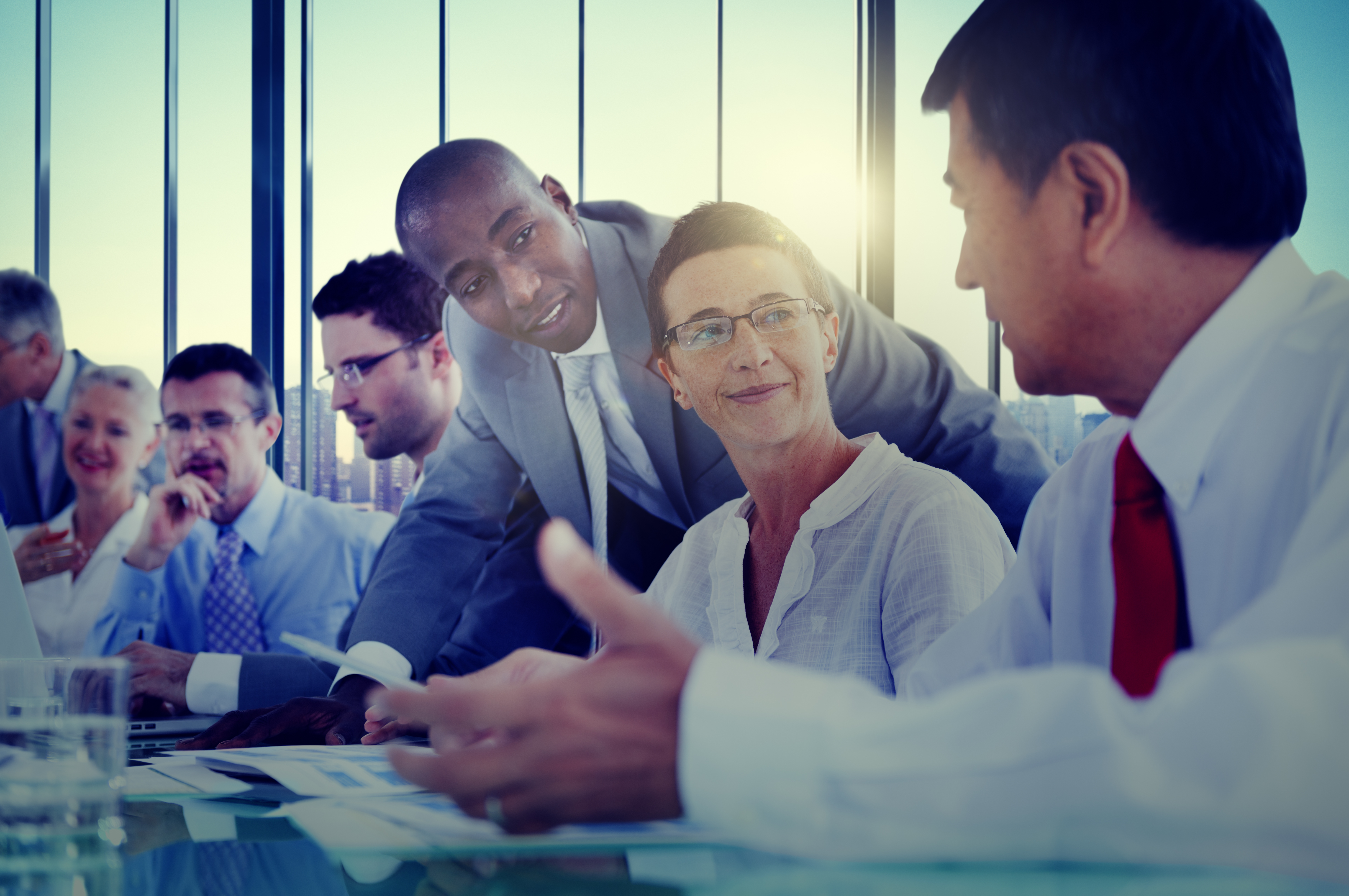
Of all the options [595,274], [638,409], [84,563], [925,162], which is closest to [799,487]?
[638,409]

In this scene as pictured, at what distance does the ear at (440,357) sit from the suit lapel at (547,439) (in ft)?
0.52

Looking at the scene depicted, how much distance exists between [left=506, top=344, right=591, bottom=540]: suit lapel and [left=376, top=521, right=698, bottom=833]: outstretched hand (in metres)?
1.44

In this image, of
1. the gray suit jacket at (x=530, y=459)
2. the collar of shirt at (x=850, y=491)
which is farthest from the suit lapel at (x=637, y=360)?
the collar of shirt at (x=850, y=491)

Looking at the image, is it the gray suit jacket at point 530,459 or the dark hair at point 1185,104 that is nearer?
the dark hair at point 1185,104

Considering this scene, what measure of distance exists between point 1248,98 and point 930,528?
743 millimetres

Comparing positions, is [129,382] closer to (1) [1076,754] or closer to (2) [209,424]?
(2) [209,424]

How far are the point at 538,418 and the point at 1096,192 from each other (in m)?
1.38

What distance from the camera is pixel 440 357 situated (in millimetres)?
2035

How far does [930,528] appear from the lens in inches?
53.1

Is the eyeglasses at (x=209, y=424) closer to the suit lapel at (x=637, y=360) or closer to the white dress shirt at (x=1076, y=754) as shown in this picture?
the suit lapel at (x=637, y=360)

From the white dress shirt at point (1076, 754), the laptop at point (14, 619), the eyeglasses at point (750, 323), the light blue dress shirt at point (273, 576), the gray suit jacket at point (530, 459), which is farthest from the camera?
the light blue dress shirt at point (273, 576)

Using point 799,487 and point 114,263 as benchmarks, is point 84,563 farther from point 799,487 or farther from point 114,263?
point 799,487

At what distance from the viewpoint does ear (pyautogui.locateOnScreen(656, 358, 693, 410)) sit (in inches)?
67.7

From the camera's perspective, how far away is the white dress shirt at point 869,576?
1.31 metres
